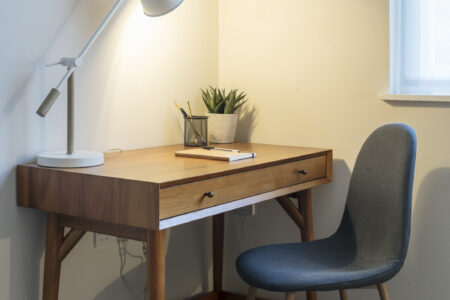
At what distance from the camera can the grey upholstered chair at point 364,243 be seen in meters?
1.79

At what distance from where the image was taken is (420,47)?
7.77 feet

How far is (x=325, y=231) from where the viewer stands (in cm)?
259

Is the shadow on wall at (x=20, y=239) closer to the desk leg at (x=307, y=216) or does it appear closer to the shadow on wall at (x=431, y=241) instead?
the desk leg at (x=307, y=216)

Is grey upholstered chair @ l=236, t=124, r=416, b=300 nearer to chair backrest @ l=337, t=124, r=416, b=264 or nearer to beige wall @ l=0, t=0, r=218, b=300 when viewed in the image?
chair backrest @ l=337, t=124, r=416, b=264

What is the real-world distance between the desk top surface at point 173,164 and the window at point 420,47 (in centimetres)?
42

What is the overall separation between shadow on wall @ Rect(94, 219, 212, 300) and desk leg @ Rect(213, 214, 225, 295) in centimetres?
6

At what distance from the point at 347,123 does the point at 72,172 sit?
3.82 ft

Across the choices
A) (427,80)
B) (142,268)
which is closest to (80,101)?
(142,268)

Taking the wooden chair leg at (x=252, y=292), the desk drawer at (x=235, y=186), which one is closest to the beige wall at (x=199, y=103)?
the desk drawer at (x=235, y=186)

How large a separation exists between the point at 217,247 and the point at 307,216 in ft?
1.64

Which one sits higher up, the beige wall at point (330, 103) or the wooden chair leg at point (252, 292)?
the beige wall at point (330, 103)

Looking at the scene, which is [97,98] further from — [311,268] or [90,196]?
[311,268]

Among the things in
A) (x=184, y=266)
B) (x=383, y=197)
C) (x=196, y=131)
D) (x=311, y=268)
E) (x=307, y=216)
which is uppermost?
(x=196, y=131)

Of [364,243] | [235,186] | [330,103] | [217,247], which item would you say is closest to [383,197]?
[364,243]
